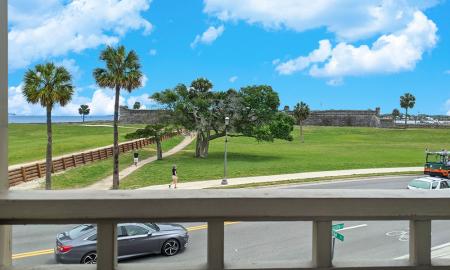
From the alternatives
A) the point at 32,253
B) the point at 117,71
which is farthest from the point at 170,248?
the point at 117,71

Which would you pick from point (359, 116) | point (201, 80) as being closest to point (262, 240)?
point (201, 80)

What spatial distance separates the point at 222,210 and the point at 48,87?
2783cm

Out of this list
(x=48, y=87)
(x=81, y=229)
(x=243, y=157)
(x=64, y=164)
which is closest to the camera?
(x=81, y=229)

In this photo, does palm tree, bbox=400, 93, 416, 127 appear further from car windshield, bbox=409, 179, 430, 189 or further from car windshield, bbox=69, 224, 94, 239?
car windshield, bbox=69, 224, 94, 239

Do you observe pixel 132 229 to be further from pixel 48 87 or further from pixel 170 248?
pixel 48 87

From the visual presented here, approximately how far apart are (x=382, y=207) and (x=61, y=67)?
93.3 feet

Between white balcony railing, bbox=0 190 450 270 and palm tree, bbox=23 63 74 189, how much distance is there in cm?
2682

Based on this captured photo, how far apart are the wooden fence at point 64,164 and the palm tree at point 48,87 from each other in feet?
6.16

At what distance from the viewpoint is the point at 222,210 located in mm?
2396

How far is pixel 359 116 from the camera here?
413 feet

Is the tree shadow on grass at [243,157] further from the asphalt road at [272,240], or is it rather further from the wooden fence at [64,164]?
the asphalt road at [272,240]

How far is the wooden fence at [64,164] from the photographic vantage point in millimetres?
28450

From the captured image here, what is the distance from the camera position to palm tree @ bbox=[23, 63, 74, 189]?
27594mm

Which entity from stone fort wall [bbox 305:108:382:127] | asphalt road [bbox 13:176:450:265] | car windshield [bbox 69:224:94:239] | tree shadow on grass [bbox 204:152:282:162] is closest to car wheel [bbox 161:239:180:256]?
asphalt road [bbox 13:176:450:265]
